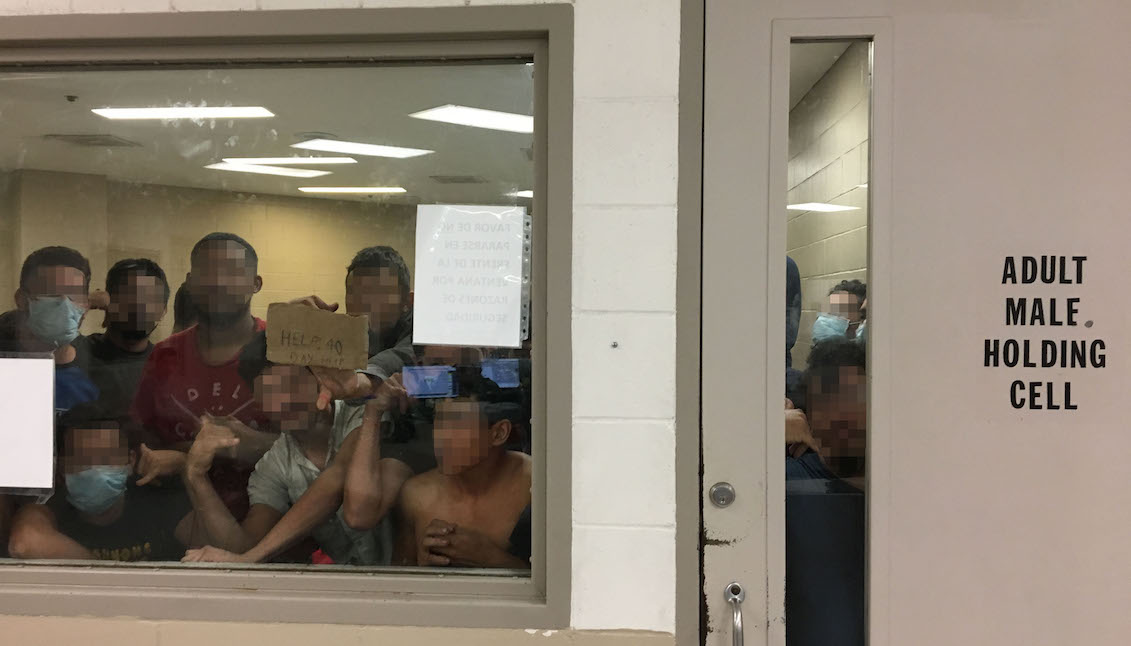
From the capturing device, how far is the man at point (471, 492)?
1561mm

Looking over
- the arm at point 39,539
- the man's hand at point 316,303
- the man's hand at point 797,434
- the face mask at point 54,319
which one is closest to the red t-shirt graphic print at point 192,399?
the man's hand at point 316,303

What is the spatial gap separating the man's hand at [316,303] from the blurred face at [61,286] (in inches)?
21.5

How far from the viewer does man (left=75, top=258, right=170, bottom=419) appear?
1.65m

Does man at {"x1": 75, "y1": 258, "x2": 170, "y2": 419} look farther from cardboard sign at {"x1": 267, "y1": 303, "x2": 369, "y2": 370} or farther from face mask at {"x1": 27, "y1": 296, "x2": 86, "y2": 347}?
cardboard sign at {"x1": 267, "y1": 303, "x2": 369, "y2": 370}

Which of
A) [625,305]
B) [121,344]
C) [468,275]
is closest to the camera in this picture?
[625,305]

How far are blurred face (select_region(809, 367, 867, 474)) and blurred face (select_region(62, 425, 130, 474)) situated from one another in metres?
1.62

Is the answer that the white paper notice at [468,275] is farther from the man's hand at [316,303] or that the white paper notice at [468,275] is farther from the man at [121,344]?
the man at [121,344]

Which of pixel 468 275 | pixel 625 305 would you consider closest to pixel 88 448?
pixel 468 275

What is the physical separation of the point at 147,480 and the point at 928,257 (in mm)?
1856

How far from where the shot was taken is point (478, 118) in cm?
157

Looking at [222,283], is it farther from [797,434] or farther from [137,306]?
[797,434]

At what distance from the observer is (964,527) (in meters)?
1.44

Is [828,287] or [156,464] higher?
[828,287]

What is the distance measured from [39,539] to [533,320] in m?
1.31
